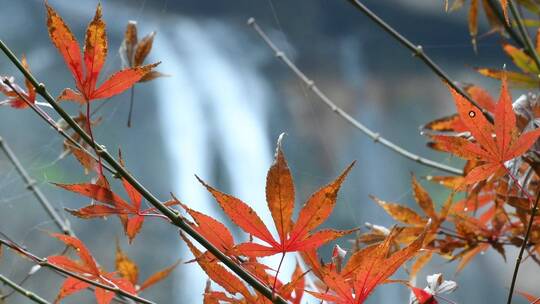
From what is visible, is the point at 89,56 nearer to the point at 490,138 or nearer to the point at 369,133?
the point at 490,138

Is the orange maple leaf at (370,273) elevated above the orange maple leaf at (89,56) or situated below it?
below

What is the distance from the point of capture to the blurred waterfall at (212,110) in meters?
3.94

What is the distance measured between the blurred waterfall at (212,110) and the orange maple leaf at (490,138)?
320cm

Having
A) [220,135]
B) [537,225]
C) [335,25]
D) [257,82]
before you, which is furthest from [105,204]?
[335,25]

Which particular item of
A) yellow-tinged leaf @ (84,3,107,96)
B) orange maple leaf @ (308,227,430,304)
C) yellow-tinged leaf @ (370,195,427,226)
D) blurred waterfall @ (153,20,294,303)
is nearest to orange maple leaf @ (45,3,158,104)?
yellow-tinged leaf @ (84,3,107,96)

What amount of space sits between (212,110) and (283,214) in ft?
13.6

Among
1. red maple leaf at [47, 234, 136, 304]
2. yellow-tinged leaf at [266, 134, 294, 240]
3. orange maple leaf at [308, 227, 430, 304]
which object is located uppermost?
yellow-tinged leaf at [266, 134, 294, 240]

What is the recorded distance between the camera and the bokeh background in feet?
11.7

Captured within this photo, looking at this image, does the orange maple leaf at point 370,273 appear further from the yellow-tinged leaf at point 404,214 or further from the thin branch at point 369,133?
the thin branch at point 369,133

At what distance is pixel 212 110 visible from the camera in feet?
14.3

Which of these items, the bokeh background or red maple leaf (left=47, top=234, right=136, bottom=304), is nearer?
red maple leaf (left=47, top=234, right=136, bottom=304)

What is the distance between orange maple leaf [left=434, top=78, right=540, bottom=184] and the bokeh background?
291 centimetres

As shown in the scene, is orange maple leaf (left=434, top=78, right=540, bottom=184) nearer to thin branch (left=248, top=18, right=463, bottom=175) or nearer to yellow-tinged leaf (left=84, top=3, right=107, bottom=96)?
yellow-tinged leaf (left=84, top=3, right=107, bottom=96)

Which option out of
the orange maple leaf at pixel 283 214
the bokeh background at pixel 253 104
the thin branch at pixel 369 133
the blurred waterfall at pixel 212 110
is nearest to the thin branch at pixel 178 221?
the orange maple leaf at pixel 283 214
